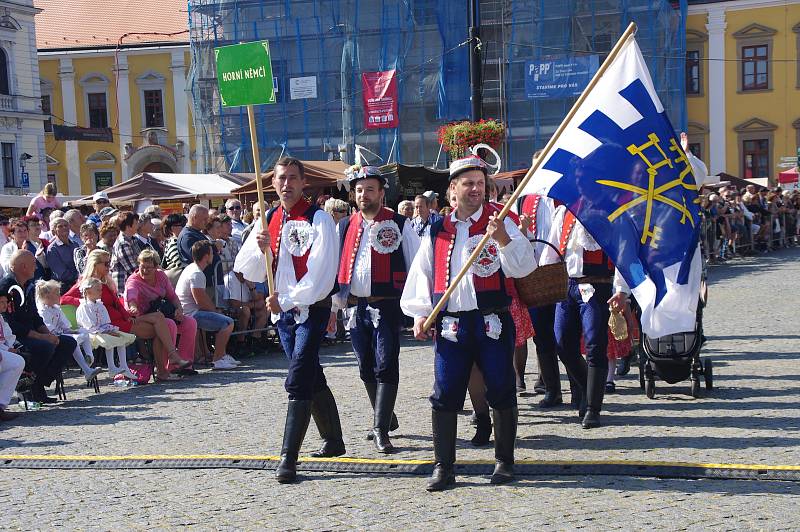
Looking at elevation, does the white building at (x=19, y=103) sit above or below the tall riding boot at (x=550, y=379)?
above

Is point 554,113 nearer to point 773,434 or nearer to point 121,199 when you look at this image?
point 121,199

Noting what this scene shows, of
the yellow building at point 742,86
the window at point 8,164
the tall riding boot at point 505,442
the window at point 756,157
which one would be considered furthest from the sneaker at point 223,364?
the window at point 756,157

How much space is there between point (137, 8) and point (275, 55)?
66.5 feet

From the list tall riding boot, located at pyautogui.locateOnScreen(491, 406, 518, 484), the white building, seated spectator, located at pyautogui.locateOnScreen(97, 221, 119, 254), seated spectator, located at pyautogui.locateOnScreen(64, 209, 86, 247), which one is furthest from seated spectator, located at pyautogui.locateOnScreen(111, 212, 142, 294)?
the white building

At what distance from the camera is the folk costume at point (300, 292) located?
21.9 ft

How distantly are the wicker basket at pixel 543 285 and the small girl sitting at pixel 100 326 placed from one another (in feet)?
17.7

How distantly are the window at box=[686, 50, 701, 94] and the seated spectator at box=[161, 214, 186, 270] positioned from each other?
1562 inches

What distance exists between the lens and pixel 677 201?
271 inches

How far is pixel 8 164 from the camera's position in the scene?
47.8 m

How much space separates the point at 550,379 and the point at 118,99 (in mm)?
49511

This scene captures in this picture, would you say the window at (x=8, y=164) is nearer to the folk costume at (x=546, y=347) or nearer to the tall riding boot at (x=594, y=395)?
the folk costume at (x=546, y=347)

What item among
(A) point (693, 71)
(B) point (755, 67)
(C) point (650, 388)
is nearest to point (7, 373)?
(C) point (650, 388)

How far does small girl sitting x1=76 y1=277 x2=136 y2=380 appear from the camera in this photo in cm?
1106

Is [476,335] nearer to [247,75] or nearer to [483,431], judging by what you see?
[483,431]
